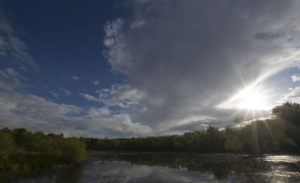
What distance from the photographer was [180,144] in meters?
104

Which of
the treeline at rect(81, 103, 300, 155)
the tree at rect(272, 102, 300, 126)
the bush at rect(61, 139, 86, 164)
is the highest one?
the tree at rect(272, 102, 300, 126)

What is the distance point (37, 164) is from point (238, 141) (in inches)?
2921

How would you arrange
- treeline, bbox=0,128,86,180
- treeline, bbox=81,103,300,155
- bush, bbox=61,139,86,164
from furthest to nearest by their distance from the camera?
treeline, bbox=81,103,300,155
bush, bbox=61,139,86,164
treeline, bbox=0,128,86,180

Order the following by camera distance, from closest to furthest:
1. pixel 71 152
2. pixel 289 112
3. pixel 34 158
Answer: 1. pixel 34 158
2. pixel 71 152
3. pixel 289 112

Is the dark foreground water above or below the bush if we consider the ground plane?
below

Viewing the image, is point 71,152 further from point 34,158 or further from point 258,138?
point 258,138

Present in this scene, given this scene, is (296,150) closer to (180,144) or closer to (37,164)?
(180,144)

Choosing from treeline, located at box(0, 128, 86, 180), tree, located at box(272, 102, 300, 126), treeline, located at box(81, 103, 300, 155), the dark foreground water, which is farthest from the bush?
tree, located at box(272, 102, 300, 126)

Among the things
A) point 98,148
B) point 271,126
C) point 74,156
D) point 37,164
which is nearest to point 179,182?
point 37,164

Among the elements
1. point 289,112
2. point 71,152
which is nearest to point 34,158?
point 71,152

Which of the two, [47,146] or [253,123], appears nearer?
[253,123]

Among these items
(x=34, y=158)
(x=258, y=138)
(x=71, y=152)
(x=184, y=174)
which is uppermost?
(x=258, y=138)

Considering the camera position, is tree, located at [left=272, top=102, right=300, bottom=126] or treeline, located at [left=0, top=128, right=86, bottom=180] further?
tree, located at [left=272, top=102, right=300, bottom=126]

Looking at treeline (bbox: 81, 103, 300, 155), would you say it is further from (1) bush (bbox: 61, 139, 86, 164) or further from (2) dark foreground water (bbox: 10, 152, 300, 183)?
(1) bush (bbox: 61, 139, 86, 164)
